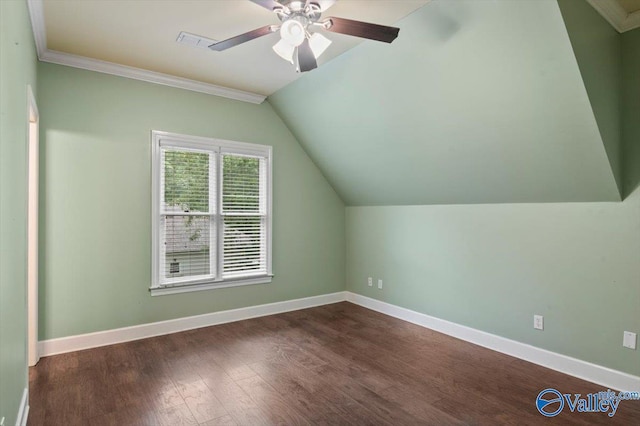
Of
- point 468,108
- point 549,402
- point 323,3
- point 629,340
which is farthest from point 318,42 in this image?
A: point 629,340

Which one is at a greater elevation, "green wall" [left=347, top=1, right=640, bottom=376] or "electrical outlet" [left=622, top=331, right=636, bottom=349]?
"green wall" [left=347, top=1, right=640, bottom=376]

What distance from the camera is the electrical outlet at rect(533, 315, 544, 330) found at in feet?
10.8

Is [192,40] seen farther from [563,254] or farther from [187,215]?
[563,254]

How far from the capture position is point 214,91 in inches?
172

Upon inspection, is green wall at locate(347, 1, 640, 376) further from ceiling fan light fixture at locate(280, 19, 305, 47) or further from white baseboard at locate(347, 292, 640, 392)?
ceiling fan light fixture at locate(280, 19, 305, 47)

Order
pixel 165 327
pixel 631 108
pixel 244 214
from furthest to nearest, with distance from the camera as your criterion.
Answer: pixel 244 214 < pixel 165 327 < pixel 631 108

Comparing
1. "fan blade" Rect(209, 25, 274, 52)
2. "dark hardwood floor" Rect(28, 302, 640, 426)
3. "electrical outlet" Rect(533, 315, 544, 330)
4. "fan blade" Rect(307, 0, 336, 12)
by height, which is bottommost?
"dark hardwood floor" Rect(28, 302, 640, 426)

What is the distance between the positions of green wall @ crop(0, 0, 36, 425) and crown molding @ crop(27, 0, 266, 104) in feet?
1.33

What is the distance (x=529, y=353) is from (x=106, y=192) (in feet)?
14.6

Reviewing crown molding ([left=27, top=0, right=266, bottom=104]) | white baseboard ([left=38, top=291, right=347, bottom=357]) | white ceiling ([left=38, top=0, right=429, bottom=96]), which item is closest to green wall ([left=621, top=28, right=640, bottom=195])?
white ceiling ([left=38, top=0, right=429, bottom=96])

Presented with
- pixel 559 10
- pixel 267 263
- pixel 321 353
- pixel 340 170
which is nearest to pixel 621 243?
pixel 559 10

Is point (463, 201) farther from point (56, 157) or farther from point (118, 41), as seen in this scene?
point (56, 157)

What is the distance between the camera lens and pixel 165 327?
404 cm

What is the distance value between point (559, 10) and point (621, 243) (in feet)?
6.11
